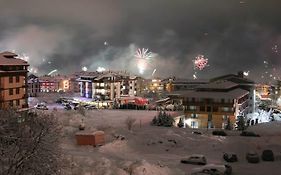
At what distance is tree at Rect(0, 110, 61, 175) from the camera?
49.5 feet

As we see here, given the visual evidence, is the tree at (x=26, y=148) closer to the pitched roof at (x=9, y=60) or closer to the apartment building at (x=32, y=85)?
the pitched roof at (x=9, y=60)

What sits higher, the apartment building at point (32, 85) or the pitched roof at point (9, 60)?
the pitched roof at point (9, 60)

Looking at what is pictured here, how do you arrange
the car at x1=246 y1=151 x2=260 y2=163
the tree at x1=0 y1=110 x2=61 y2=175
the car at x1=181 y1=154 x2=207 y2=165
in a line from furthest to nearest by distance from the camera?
1. the car at x1=246 y1=151 x2=260 y2=163
2. the car at x1=181 y1=154 x2=207 y2=165
3. the tree at x1=0 y1=110 x2=61 y2=175

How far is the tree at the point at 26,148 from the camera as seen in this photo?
15094 mm

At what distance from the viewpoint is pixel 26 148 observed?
15.8 m

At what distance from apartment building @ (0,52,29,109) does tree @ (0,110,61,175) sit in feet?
106

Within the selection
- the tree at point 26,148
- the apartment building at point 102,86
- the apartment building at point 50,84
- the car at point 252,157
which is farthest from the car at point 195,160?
the apartment building at point 50,84

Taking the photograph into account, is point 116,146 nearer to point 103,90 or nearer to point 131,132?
point 131,132

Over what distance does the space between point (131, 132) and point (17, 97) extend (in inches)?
722

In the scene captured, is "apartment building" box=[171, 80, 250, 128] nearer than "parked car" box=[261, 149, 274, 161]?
No

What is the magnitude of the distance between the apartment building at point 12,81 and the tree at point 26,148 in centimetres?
3218

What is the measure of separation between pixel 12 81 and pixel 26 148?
124ft

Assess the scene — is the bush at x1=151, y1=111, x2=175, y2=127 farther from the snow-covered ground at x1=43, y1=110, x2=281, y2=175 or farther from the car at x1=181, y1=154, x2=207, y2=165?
the car at x1=181, y1=154, x2=207, y2=165

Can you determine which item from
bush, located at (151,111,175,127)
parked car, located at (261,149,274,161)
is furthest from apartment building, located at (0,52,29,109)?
parked car, located at (261,149,274,161)
